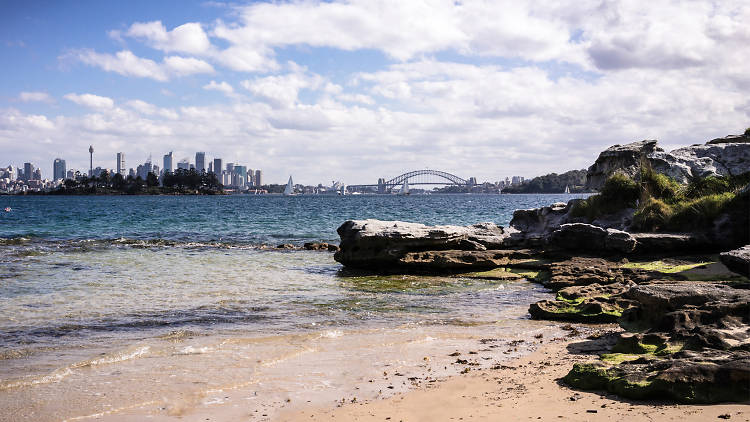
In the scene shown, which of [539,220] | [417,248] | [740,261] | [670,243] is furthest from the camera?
[539,220]

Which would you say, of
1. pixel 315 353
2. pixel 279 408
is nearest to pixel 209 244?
pixel 315 353

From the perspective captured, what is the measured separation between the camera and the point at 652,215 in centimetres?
1889

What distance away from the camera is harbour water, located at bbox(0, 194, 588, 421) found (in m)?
7.24

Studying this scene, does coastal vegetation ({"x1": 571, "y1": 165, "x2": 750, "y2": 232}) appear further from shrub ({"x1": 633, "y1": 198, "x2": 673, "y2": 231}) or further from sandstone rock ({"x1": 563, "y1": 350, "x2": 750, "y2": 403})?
sandstone rock ({"x1": 563, "y1": 350, "x2": 750, "y2": 403})

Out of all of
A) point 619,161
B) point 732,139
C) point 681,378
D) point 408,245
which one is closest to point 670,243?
point 619,161

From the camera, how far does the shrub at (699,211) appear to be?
1719 centimetres

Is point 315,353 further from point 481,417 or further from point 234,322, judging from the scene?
point 481,417

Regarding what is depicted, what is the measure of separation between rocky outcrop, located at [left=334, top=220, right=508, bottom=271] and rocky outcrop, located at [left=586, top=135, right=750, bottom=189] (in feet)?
22.7

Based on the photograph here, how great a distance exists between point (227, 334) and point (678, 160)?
61.4 ft

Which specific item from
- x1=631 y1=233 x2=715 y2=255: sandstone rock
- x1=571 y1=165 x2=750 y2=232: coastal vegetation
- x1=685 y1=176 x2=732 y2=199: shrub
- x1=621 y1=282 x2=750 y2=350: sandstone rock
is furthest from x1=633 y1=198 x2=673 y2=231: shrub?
x1=621 y1=282 x2=750 y2=350: sandstone rock

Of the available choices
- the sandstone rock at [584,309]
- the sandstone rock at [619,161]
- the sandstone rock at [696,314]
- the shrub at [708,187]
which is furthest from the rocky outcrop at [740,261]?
the sandstone rock at [619,161]

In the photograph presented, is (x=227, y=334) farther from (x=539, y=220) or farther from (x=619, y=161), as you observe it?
(x=619, y=161)

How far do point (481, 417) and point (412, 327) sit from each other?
509cm

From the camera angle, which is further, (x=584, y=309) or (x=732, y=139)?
(x=732, y=139)
